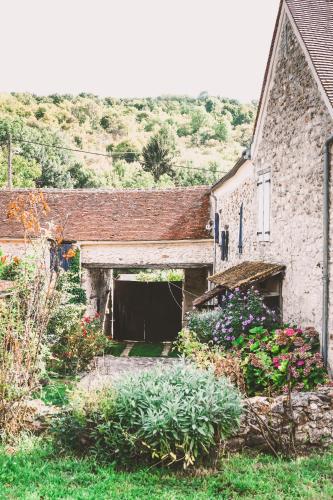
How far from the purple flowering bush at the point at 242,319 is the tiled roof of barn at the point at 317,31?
4311 mm

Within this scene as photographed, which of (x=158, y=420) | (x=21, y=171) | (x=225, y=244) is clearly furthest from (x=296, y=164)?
(x=21, y=171)

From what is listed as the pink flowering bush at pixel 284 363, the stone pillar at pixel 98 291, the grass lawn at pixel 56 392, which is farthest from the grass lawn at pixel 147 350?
the pink flowering bush at pixel 284 363

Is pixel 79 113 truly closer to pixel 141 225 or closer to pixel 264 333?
pixel 141 225

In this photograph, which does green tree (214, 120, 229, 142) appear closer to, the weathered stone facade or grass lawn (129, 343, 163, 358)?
grass lawn (129, 343, 163, 358)

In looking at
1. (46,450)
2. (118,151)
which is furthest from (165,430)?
(118,151)

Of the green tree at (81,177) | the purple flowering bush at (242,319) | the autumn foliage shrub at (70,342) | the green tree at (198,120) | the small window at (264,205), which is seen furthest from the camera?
the green tree at (198,120)

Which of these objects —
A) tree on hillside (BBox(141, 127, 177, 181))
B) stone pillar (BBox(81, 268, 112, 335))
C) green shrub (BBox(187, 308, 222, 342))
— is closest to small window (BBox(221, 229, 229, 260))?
green shrub (BBox(187, 308, 222, 342))

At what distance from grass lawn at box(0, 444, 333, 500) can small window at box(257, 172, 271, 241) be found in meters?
6.24

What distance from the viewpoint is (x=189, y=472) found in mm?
5988

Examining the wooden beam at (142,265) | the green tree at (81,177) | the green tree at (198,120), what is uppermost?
the green tree at (198,120)

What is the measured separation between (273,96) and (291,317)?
5013 millimetres

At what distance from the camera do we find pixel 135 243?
19.2 meters

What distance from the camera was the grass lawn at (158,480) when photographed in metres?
5.34

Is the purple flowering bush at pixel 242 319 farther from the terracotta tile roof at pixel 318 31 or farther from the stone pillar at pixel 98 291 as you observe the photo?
the stone pillar at pixel 98 291
